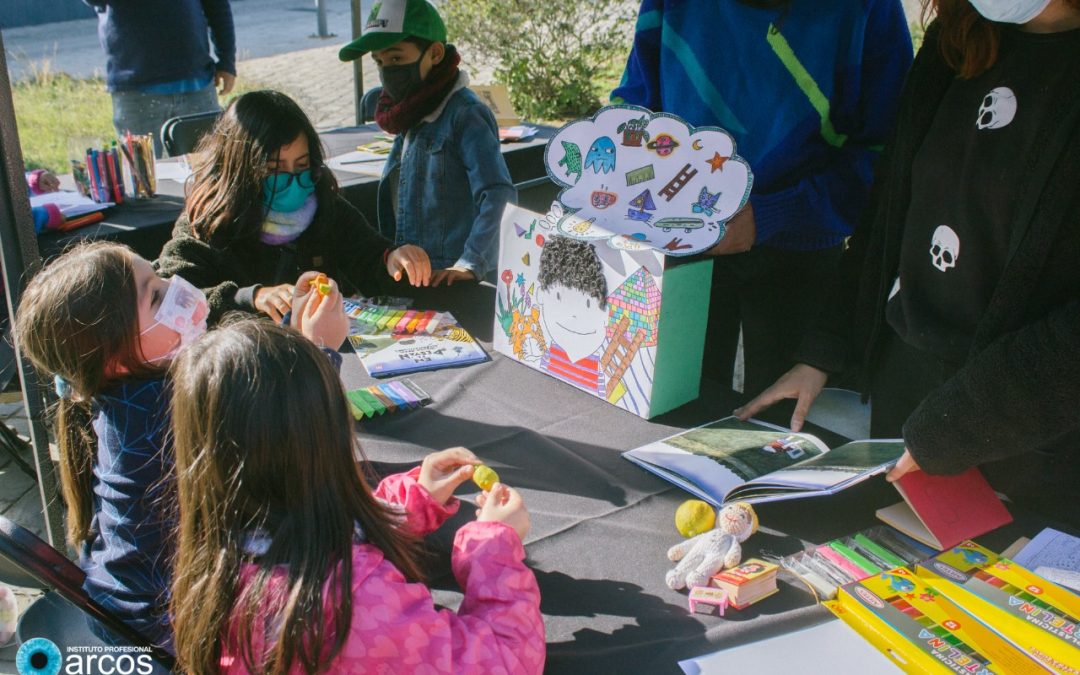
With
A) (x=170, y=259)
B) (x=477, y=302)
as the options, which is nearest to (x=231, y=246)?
(x=170, y=259)

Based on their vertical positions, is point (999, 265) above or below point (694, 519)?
above

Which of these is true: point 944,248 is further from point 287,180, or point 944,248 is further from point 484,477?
point 287,180

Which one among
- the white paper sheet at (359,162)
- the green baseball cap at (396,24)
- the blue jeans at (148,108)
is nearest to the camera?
the green baseball cap at (396,24)

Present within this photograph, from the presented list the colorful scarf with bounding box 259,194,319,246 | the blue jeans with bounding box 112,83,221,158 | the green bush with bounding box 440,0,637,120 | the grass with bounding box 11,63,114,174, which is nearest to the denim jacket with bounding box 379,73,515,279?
the colorful scarf with bounding box 259,194,319,246

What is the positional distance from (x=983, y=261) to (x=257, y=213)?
5.29 ft

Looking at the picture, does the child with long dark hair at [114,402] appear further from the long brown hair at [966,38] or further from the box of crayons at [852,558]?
the long brown hair at [966,38]

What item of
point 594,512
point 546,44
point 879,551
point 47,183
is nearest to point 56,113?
point 546,44

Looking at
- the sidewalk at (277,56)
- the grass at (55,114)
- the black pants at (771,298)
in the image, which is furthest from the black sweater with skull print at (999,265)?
the sidewalk at (277,56)

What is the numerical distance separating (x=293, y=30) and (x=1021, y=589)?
13.1 meters

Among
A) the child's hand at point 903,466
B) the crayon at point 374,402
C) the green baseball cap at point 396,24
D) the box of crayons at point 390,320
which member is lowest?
the box of crayons at point 390,320

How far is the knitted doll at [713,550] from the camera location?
3.73 feet

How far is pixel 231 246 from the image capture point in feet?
6.79

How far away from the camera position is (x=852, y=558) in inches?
46.3

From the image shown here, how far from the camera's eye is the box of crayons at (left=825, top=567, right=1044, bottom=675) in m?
0.96
